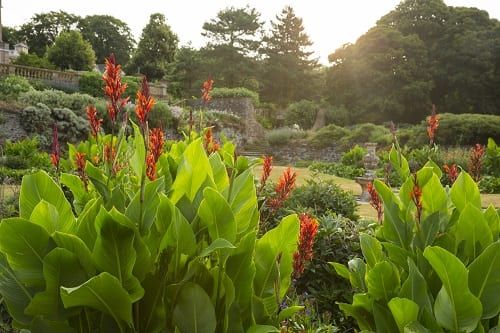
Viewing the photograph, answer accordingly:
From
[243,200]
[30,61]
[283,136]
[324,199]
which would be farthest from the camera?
[30,61]

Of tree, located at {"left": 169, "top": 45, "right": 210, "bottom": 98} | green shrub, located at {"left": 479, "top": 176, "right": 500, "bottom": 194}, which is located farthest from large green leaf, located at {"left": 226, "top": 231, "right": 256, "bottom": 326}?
tree, located at {"left": 169, "top": 45, "right": 210, "bottom": 98}

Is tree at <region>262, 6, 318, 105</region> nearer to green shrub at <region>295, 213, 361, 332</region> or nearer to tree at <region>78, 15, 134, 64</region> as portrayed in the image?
tree at <region>78, 15, 134, 64</region>

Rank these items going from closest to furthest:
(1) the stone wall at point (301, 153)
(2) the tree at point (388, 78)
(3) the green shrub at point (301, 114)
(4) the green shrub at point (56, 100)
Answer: (4) the green shrub at point (56, 100) < (1) the stone wall at point (301, 153) < (2) the tree at point (388, 78) < (3) the green shrub at point (301, 114)

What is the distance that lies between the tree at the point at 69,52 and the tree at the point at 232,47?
806 cm

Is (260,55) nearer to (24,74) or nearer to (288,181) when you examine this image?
(24,74)

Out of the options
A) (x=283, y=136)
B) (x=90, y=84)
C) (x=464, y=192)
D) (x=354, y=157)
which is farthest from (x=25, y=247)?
(x=90, y=84)

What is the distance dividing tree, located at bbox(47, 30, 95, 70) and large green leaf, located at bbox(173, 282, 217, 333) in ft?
109

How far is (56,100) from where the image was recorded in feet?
57.0

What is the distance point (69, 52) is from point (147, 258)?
110ft

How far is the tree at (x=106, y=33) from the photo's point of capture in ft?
160

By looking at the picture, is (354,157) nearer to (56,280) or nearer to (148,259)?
(148,259)

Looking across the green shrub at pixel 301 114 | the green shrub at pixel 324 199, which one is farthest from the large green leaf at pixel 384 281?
the green shrub at pixel 301 114

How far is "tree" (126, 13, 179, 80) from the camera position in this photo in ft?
124

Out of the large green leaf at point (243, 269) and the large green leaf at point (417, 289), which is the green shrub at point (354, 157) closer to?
the large green leaf at point (417, 289)
